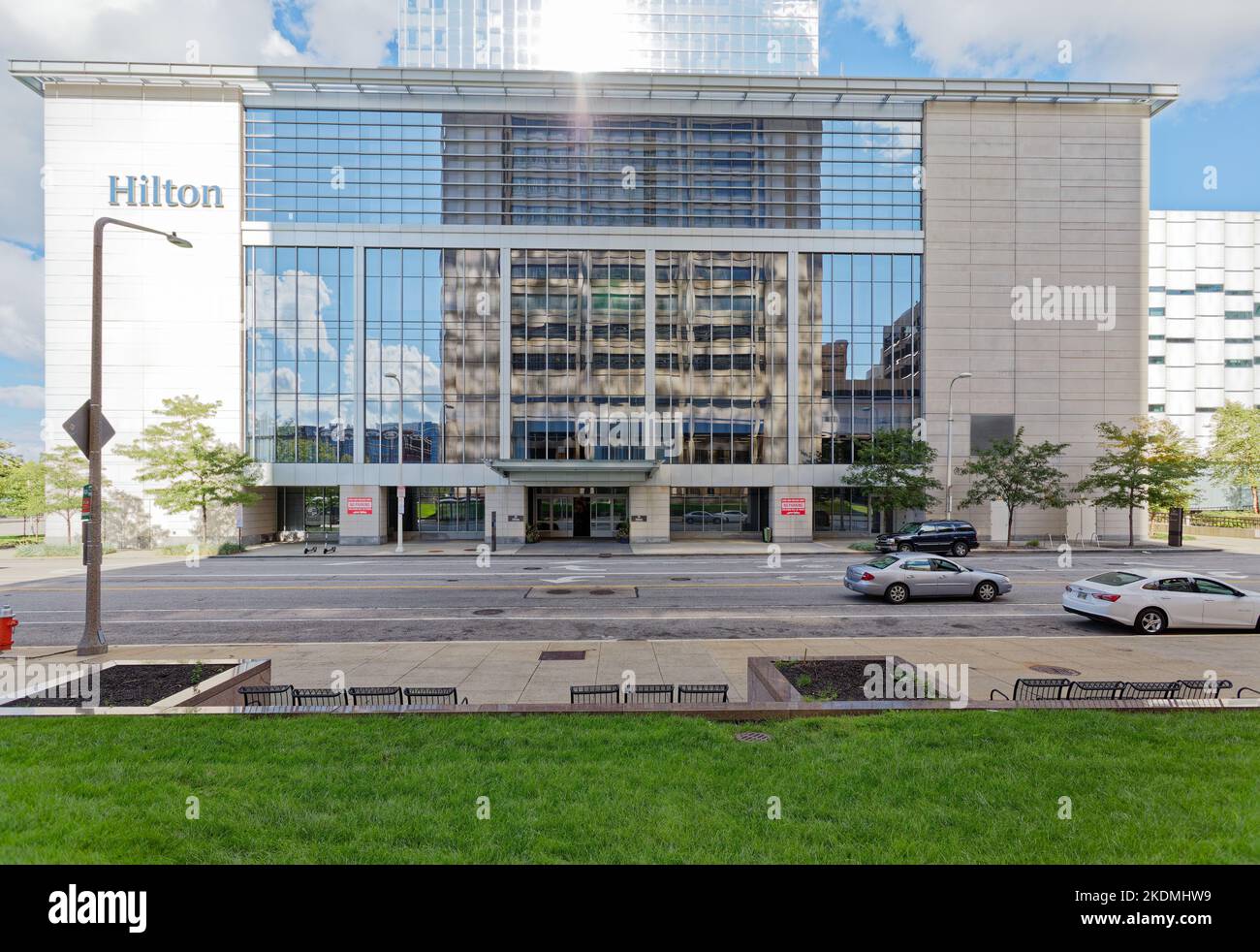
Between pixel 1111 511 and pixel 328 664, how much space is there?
45.3m

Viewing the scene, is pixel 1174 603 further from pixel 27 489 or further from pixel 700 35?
pixel 700 35

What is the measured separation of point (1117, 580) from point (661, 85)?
36.5 metres

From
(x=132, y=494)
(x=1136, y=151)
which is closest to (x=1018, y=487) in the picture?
(x=1136, y=151)

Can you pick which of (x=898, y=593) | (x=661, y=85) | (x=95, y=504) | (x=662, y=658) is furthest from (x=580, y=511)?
(x=95, y=504)

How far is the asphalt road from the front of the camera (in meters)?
13.3

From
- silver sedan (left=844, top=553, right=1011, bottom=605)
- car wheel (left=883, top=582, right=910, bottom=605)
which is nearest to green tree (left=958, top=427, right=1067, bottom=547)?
silver sedan (left=844, top=553, right=1011, bottom=605)

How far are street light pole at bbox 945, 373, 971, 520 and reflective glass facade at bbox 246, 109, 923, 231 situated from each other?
37.4 ft

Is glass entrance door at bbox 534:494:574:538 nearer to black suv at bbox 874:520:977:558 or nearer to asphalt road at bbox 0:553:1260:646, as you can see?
asphalt road at bbox 0:553:1260:646

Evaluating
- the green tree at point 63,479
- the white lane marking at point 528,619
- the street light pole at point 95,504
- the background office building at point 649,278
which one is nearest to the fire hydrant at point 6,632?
the street light pole at point 95,504

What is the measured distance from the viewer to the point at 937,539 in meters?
28.3

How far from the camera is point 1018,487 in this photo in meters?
33.5

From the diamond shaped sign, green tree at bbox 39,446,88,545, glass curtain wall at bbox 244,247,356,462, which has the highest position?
glass curtain wall at bbox 244,247,356,462

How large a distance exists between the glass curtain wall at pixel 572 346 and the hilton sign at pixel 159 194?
61.4ft
